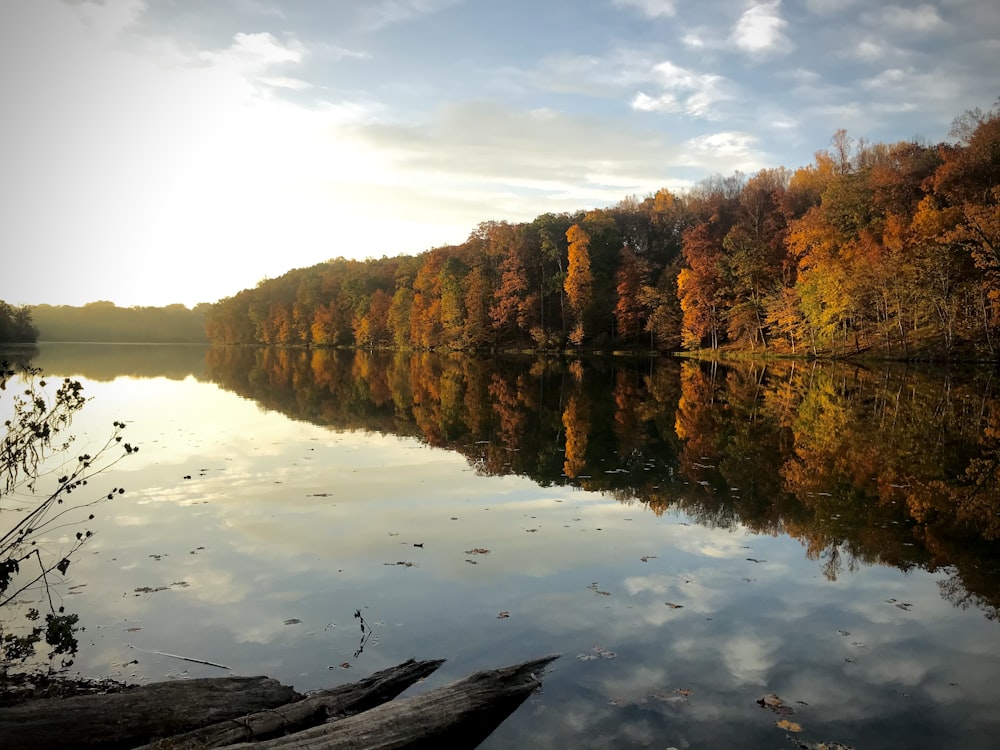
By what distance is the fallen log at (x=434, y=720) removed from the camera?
170 inches

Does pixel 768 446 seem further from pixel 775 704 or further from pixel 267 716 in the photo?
pixel 267 716

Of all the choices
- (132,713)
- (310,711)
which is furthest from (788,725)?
(132,713)

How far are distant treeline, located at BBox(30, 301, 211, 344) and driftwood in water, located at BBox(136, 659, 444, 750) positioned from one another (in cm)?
18522

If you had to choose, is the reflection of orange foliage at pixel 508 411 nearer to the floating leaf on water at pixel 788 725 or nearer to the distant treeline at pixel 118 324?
the floating leaf on water at pixel 788 725

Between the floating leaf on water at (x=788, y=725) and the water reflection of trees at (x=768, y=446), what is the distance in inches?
165

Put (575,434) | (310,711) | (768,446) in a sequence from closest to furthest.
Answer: (310,711) < (768,446) < (575,434)

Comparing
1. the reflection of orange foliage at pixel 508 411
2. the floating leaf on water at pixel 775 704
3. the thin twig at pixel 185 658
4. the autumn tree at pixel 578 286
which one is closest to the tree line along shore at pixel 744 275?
the autumn tree at pixel 578 286

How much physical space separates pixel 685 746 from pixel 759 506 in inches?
314

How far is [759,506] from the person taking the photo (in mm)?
12266

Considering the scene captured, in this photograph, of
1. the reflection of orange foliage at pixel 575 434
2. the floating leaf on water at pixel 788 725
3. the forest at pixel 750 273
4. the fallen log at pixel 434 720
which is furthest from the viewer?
the forest at pixel 750 273

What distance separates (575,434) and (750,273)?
52.7m

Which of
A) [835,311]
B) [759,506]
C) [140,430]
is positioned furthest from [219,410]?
[835,311]

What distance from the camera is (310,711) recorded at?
4977 mm

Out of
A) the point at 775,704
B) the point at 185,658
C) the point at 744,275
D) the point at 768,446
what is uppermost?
the point at 744,275
